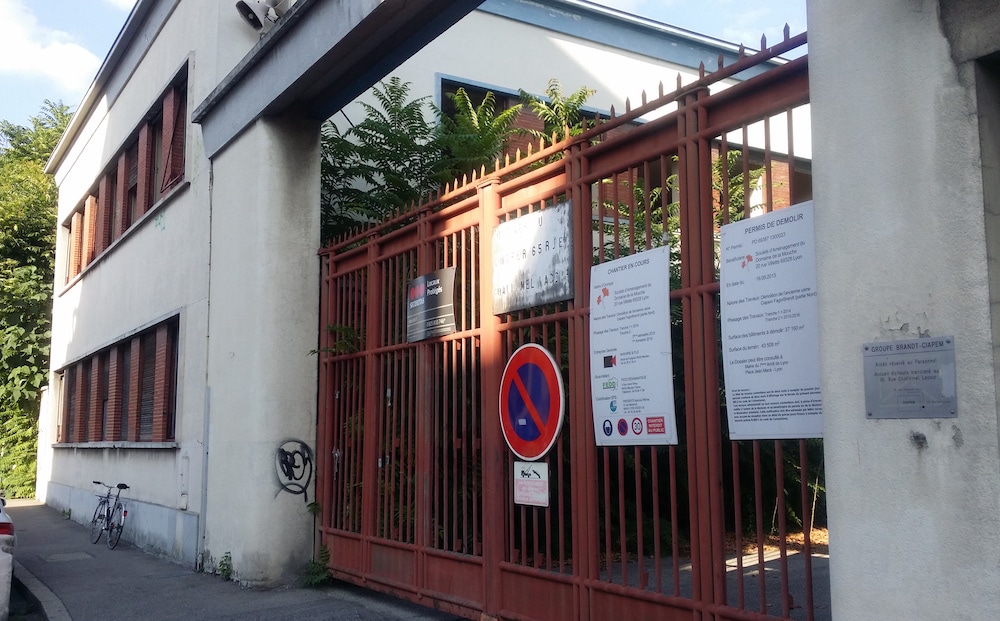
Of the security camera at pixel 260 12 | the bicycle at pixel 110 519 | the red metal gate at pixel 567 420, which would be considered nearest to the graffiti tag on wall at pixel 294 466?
the red metal gate at pixel 567 420

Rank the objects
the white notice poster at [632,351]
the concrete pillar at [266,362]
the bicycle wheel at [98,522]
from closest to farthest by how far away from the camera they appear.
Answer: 1. the white notice poster at [632,351]
2. the concrete pillar at [266,362]
3. the bicycle wheel at [98,522]

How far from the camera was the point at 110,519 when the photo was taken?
46.0 ft

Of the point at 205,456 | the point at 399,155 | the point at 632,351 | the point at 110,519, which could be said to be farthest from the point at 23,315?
the point at 632,351

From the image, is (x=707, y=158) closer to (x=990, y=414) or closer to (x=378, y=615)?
(x=990, y=414)

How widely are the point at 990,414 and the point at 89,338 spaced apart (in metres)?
17.7

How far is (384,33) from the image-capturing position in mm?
8406

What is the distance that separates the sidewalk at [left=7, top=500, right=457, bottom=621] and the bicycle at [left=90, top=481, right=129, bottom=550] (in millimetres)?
625

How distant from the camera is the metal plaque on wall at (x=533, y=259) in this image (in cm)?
622

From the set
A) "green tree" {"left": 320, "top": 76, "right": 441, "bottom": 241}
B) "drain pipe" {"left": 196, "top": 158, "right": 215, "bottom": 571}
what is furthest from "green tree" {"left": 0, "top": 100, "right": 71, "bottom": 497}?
"green tree" {"left": 320, "top": 76, "right": 441, "bottom": 241}

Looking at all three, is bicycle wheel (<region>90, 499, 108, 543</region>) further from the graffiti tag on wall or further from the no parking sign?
the no parking sign

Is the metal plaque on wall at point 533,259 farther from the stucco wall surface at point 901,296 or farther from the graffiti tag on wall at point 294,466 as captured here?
the graffiti tag on wall at point 294,466

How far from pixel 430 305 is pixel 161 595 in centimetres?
427

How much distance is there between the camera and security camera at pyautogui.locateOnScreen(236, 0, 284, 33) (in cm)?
1105

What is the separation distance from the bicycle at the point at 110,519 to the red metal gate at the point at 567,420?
5.73 metres
